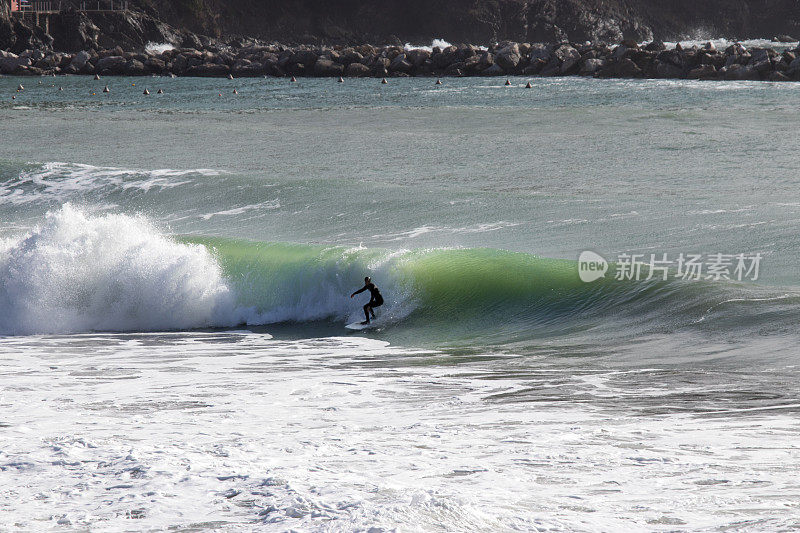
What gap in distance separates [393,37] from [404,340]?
13185 centimetres

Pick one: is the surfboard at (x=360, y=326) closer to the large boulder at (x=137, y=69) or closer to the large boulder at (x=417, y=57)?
the large boulder at (x=417, y=57)

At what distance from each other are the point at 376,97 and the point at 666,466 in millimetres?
46565

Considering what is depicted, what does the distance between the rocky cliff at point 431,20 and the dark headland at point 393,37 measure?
177 millimetres

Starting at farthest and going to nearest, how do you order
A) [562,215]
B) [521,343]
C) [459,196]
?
[459,196] < [562,215] < [521,343]

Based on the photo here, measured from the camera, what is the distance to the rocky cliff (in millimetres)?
118688

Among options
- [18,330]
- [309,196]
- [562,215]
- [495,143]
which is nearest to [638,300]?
[562,215]

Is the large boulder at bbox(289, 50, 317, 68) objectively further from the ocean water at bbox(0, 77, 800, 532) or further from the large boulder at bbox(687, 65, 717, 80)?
the ocean water at bbox(0, 77, 800, 532)

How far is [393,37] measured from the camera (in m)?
138

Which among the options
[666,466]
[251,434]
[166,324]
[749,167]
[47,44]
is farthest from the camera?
[47,44]

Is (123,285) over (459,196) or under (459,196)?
under

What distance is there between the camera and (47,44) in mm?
105375

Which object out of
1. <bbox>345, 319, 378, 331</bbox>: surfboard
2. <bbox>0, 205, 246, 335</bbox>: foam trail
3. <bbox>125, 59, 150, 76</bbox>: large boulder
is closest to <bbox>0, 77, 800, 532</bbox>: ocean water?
<bbox>0, 205, 246, 335</bbox>: foam trail

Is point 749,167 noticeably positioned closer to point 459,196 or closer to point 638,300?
point 459,196

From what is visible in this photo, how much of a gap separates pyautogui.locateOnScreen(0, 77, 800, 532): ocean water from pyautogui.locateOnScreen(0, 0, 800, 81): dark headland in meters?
39.1
